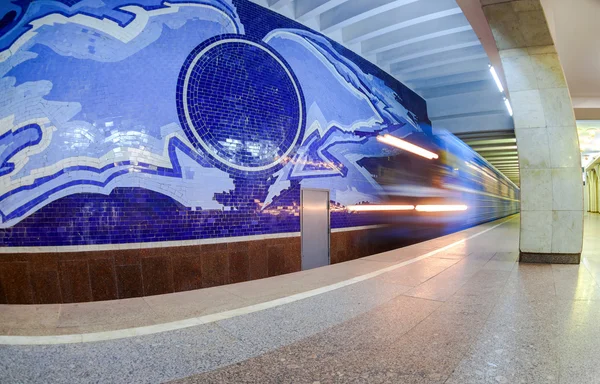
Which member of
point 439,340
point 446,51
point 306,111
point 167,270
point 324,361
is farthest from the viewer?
point 446,51

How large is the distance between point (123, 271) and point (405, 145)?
9689mm

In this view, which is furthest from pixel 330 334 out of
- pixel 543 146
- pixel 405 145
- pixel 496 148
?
pixel 496 148

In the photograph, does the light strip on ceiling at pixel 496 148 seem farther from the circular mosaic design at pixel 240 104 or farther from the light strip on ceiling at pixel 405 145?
the circular mosaic design at pixel 240 104

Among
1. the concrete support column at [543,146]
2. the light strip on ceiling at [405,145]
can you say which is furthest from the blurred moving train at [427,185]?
the concrete support column at [543,146]

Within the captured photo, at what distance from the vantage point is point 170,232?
5520 mm

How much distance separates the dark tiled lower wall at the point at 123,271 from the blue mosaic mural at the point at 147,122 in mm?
284

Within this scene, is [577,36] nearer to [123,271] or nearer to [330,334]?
[330,334]

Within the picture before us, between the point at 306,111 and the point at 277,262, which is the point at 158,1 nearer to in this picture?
the point at 306,111

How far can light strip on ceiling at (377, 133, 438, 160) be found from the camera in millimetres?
10070

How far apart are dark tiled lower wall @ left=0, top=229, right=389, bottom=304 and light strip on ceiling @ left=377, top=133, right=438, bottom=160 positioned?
592 cm

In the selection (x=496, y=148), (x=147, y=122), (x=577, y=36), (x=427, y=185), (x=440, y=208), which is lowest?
(x=440, y=208)

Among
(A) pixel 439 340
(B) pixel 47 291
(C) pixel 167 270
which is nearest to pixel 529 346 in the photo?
(A) pixel 439 340

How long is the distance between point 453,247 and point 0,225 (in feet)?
35.0

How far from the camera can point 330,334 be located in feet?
10.5
